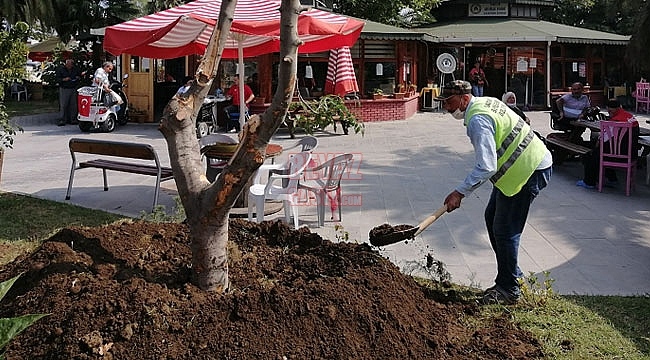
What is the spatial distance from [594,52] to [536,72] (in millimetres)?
3005

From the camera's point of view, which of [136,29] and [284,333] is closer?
[284,333]

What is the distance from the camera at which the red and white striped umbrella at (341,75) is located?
17.6 m

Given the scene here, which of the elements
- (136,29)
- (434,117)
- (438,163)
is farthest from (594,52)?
(136,29)

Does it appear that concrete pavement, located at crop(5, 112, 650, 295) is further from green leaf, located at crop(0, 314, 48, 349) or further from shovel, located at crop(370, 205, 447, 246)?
green leaf, located at crop(0, 314, 48, 349)

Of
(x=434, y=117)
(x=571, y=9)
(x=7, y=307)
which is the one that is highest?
(x=571, y=9)

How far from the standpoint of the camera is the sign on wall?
90.3 feet

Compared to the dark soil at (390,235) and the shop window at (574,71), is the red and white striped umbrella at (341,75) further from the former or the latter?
the dark soil at (390,235)

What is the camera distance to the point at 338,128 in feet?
56.9

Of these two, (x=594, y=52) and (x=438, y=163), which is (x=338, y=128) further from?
(x=594, y=52)

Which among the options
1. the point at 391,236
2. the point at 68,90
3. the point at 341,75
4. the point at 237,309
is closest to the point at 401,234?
the point at 391,236

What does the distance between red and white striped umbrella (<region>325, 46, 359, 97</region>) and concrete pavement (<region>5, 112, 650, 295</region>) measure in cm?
368

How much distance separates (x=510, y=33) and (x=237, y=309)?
73.5 feet

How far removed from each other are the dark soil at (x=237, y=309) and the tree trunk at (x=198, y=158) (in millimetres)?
231

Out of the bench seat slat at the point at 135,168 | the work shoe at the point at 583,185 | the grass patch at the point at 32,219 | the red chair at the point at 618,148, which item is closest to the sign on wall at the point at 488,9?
the work shoe at the point at 583,185
